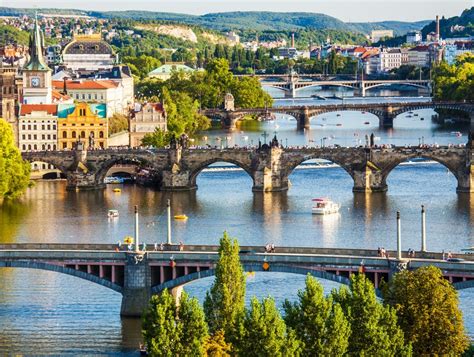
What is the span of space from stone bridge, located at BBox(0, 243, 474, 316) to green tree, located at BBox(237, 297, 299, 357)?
21.6 feet

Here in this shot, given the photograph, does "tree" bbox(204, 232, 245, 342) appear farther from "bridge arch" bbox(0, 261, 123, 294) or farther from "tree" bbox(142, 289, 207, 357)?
"bridge arch" bbox(0, 261, 123, 294)

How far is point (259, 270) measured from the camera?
130 feet

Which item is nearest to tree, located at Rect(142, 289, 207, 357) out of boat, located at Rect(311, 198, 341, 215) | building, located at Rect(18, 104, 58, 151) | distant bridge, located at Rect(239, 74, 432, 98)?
boat, located at Rect(311, 198, 341, 215)

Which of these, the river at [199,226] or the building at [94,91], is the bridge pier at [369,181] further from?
the building at [94,91]

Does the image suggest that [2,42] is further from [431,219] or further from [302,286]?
[302,286]

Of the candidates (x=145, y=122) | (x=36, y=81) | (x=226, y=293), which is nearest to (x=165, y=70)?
(x=145, y=122)

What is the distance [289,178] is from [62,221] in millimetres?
14639

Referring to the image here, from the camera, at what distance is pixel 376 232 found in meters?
53.8

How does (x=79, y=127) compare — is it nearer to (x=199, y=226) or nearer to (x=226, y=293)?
(x=199, y=226)

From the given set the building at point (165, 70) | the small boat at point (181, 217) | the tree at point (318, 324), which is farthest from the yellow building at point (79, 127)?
the building at point (165, 70)

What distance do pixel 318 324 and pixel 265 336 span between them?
1301mm

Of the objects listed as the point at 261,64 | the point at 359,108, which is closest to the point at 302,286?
the point at 359,108

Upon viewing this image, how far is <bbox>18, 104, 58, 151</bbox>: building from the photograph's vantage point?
245 feet

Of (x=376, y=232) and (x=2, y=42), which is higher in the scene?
(x=2, y=42)
